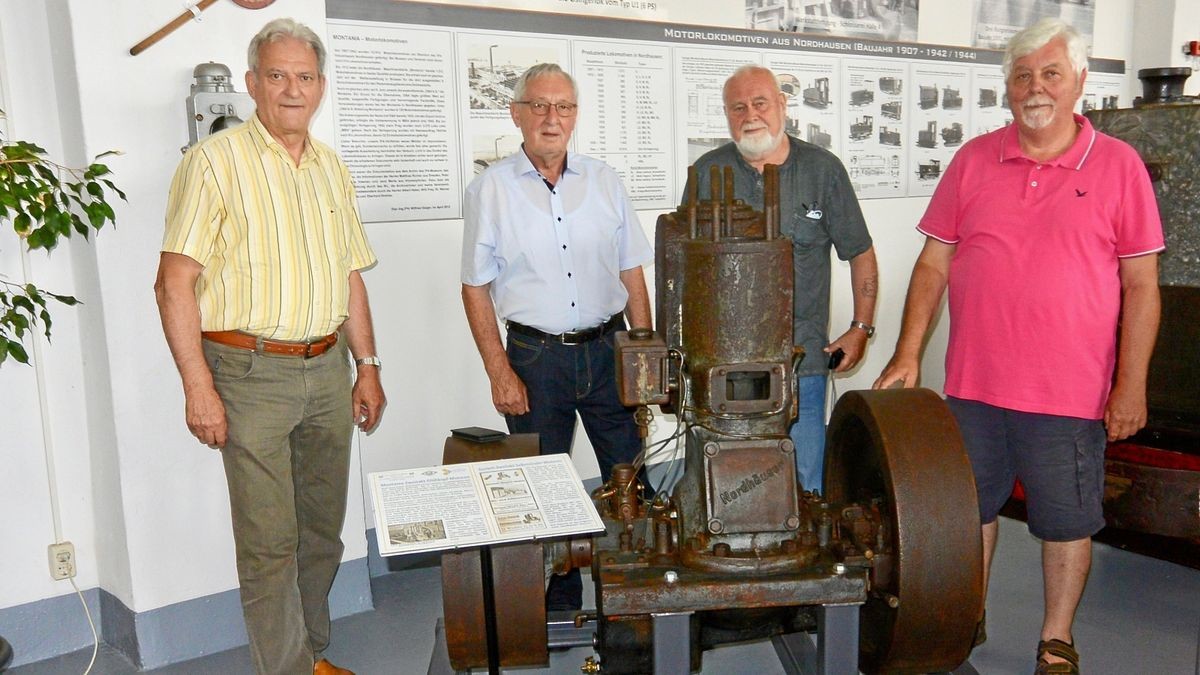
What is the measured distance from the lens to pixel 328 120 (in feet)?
10.4

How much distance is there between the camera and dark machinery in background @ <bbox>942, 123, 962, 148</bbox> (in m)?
5.22

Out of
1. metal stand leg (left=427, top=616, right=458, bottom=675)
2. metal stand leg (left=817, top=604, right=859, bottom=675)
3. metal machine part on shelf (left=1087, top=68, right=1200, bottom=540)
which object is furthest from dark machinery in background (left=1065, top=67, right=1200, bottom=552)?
metal stand leg (left=427, top=616, right=458, bottom=675)

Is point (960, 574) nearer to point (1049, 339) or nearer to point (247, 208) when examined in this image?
point (1049, 339)

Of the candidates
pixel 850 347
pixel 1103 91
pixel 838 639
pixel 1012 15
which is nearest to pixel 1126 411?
pixel 850 347

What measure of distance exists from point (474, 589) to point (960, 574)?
97cm

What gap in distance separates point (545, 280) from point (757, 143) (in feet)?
2.58

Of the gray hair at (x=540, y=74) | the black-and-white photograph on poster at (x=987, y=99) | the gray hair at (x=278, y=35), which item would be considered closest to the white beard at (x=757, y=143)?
the gray hair at (x=540, y=74)

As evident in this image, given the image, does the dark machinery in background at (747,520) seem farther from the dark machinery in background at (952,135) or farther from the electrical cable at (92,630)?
the dark machinery in background at (952,135)

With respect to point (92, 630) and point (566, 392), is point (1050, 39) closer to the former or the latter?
point (566, 392)

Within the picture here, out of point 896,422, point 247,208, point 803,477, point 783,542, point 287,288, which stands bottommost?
point 803,477

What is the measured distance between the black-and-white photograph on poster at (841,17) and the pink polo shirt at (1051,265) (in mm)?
1965

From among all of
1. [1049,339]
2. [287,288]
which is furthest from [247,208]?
[1049,339]

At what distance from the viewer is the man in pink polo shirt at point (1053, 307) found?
250 centimetres

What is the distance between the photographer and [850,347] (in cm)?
312
